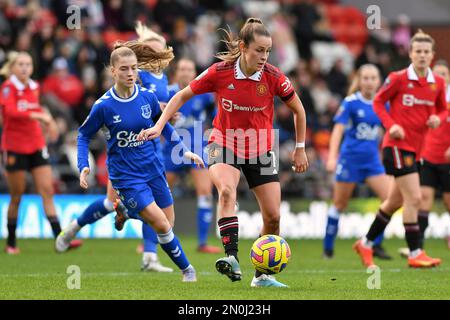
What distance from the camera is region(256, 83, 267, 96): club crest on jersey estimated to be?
877 centimetres

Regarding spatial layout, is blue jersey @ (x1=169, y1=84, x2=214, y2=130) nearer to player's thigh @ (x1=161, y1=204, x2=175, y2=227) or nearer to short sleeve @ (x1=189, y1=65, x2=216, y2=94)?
player's thigh @ (x1=161, y1=204, x2=175, y2=227)

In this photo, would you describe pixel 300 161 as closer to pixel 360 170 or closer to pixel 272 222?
pixel 272 222

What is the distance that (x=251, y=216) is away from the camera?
17.5m

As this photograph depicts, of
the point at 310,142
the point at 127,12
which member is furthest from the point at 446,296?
the point at 127,12

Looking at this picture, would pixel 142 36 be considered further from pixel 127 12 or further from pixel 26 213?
pixel 127 12

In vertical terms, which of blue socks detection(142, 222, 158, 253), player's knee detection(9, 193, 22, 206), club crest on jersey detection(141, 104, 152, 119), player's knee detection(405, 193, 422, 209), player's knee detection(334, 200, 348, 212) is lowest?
blue socks detection(142, 222, 158, 253)

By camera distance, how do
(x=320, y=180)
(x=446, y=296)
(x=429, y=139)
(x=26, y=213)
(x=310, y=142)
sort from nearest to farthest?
(x=446, y=296), (x=429, y=139), (x=26, y=213), (x=320, y=180), (x=310, y=142)

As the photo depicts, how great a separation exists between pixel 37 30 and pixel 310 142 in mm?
5765

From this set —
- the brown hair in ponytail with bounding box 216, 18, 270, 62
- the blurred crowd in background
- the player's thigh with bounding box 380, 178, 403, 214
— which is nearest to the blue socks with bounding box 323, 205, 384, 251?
the player's thigh with bounding box 380, 178, 403, 214

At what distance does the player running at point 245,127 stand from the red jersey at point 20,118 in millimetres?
5290

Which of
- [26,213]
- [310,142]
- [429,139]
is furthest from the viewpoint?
[310,142]

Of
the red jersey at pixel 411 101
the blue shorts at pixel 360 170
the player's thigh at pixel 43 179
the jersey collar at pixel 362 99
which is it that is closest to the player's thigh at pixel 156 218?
the red jersey at pixel 411 101

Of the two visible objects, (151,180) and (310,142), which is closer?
(151,180)

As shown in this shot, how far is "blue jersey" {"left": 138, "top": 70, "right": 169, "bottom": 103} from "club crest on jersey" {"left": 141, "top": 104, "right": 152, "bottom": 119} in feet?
5.97
